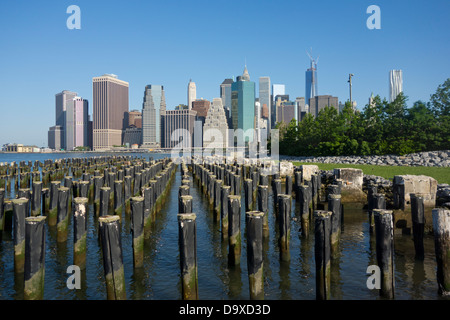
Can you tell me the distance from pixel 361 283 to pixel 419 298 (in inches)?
53.5

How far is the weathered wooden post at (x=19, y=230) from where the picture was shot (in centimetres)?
920

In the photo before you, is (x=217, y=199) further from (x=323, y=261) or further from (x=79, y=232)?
(x=323, y=261)

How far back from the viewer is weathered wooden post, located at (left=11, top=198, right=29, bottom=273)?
9.20 m

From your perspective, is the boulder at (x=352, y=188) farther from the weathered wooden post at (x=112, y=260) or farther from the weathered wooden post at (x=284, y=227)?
the weathered wooden post at (x=112, y=260)

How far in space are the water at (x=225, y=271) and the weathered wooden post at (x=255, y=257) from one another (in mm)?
706

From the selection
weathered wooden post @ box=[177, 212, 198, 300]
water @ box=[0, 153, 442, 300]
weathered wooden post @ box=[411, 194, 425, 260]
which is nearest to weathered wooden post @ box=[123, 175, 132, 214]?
water @ box=[0, 153, 442, 300]

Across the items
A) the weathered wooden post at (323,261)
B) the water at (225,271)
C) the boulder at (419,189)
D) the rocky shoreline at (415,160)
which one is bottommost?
the water at (225,271)

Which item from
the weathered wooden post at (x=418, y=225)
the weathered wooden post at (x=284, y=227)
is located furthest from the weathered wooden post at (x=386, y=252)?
the weathered wooden post at (x=418, y=225)

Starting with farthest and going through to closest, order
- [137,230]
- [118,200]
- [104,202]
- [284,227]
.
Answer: [118,200] → [104,202] → [284,227] → [137,230]

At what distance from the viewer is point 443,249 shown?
312 inches

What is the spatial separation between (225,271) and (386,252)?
451 centimetres

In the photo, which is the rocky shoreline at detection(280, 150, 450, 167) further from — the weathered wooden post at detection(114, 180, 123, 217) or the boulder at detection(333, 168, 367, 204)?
the weathered wooden post at detection(114, 180, 123, 217)

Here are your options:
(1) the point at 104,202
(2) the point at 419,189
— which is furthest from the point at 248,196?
(2) the point at 419,189
